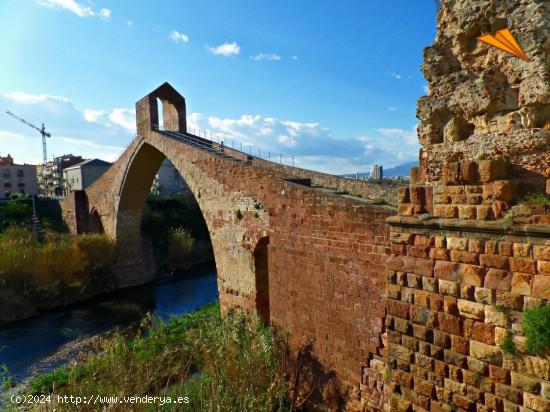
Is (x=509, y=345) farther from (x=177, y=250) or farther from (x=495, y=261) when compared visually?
(x=177, y=250)

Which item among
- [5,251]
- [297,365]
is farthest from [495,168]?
[5,251]

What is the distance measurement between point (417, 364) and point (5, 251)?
55.9 feet

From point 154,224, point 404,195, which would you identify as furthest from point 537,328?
point 154,224

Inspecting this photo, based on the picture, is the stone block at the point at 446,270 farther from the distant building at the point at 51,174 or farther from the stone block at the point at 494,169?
the distant building at the point at 51,174

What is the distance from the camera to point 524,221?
2605 millimetres

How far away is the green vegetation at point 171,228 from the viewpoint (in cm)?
2378

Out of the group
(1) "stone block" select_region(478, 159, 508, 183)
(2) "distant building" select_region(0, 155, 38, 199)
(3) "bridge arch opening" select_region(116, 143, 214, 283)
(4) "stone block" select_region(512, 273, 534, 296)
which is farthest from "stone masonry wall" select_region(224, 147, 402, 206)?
(2) "distant building" select_region(0, 155, 38, 199)

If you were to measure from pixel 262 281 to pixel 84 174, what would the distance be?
37.3 m

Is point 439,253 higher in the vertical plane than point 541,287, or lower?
higher

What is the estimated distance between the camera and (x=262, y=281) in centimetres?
861

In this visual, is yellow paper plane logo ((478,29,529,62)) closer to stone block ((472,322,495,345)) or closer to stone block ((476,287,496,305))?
stone block ((476,287,496,305))

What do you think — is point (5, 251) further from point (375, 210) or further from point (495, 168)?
point (495, 168)

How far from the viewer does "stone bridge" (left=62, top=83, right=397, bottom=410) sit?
5664mm

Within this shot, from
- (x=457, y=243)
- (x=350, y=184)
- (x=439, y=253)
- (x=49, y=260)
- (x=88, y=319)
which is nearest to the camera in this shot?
(x=457, y=243)
